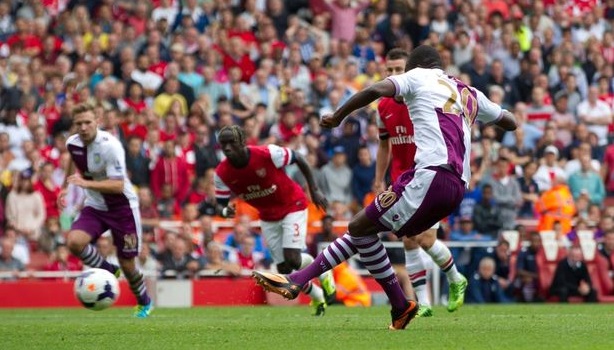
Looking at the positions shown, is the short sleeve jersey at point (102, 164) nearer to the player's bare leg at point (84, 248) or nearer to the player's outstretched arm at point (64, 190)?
the player's outstretched arm at point (64, 190)

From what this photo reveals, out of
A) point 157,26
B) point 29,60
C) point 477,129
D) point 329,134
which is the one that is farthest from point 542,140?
point 29,60

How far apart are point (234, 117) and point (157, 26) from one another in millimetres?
2837

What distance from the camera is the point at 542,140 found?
25.5m

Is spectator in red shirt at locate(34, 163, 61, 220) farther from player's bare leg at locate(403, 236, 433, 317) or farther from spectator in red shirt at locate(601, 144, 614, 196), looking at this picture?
spectator in red shirt at locate(601, 144, 614, 196)

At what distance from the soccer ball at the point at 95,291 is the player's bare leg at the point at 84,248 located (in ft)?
7.34

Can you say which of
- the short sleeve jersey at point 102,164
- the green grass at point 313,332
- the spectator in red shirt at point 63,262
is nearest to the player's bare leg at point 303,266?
the green grass at point 313,332

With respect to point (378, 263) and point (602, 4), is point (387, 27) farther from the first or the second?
point (378, 263)

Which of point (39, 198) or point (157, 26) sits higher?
point (157, 26)

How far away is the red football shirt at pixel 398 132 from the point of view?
1483 centimetres

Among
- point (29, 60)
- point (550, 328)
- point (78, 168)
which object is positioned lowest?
point (550, 328)

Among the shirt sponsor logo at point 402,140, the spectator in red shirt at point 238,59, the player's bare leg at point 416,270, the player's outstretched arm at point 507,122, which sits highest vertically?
the spectator in red shirt at point 238,59

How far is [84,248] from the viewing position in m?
16.3

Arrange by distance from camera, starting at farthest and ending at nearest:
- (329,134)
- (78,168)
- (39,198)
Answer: (329,134)
(39,198)
(78,168)

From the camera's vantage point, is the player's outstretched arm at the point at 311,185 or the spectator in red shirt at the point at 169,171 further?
the spectator in red shirt at the point at 169,171
